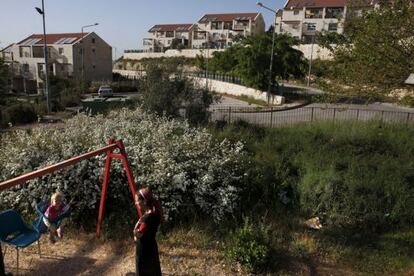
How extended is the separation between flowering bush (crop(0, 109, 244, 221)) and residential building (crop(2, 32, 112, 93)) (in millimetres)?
50606

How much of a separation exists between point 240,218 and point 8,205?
4.52 meters

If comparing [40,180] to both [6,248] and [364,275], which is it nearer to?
[6,248]

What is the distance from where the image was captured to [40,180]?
6.78m

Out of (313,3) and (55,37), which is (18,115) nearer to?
(55,37)

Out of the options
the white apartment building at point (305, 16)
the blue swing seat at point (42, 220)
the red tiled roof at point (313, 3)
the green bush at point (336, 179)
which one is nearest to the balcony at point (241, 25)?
the white apartment building at point (305, 16)

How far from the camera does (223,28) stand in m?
88.1

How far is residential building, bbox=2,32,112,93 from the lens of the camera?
187ft

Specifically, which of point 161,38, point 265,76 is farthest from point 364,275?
point 161,38

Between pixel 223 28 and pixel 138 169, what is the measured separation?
282ft

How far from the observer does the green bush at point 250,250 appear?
5.16 meters

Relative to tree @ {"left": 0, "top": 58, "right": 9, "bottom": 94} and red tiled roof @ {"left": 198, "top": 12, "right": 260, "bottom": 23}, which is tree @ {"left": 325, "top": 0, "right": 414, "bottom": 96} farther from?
red tiled roof @ {"left": 198, "top": 12, "right": 260, "bottom": 23}

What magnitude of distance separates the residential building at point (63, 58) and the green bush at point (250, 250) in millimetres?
54282

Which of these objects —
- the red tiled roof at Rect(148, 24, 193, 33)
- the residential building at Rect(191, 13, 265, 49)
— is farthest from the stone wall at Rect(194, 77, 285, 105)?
the red tiled roof at Rect(148, 24, 193, 33)

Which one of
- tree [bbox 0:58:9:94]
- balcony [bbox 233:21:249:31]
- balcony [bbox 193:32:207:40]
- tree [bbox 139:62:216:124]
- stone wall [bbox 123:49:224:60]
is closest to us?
tree [bbox 139:62:216:124]
